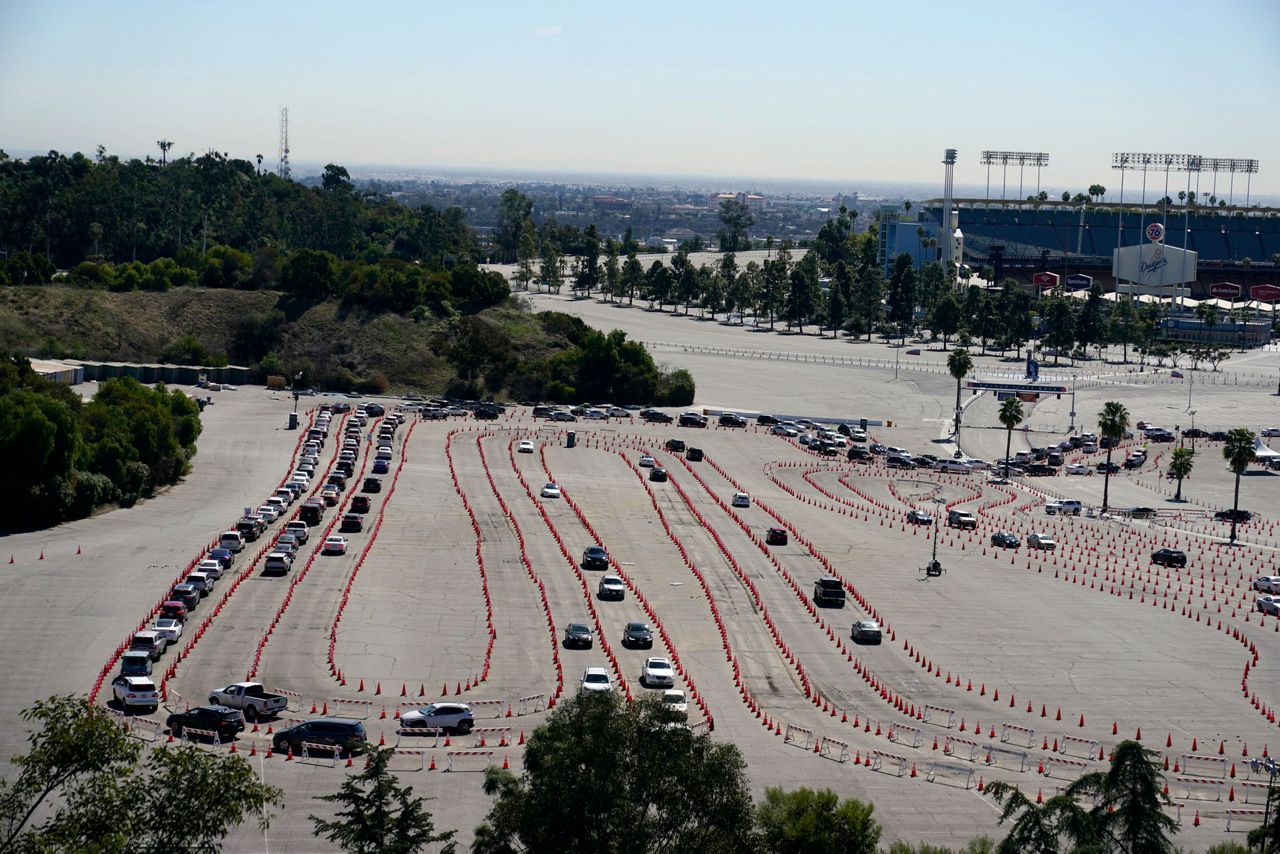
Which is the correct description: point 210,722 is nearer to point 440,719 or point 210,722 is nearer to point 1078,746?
point 440,719

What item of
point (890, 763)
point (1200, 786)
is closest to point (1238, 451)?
point (1200, 786)

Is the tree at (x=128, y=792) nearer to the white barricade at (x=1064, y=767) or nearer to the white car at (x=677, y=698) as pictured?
the white car at (x=677, y=698)

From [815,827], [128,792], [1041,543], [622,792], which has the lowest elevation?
[1041,543]

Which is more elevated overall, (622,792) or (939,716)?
(622,792)

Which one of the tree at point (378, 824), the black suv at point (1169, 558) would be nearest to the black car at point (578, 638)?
the tree at point (378, 824)

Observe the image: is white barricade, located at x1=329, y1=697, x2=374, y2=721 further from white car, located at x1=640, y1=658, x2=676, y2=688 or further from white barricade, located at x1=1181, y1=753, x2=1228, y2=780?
white barricade, located at x1=1181, y1=753, x2=1228, y2=780

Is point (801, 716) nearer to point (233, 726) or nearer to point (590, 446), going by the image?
point (233, 726)
